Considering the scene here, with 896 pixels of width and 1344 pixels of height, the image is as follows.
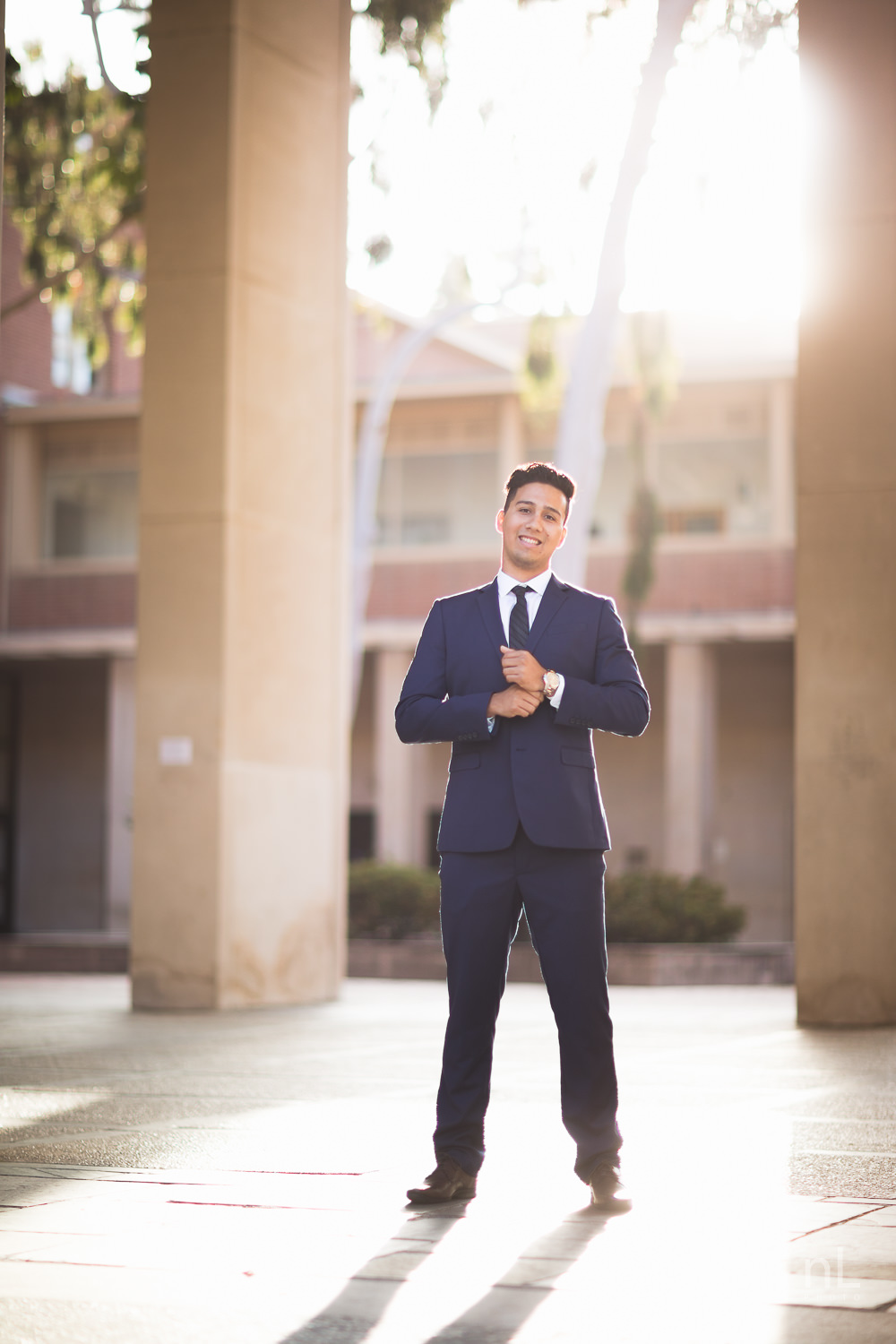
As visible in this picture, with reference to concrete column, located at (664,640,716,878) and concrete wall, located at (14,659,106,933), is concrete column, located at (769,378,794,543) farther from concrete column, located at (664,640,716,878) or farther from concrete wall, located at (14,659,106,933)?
concrete wall, located at (14,659,106,933)

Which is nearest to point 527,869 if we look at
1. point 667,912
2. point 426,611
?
point 667,912

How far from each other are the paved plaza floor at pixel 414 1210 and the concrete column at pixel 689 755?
19396 mm

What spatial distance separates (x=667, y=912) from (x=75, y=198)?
9.85m

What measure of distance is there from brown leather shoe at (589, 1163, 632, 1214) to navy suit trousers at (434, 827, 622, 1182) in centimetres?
16

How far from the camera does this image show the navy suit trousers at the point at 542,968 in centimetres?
507

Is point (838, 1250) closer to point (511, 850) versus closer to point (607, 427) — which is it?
point (511, 850)

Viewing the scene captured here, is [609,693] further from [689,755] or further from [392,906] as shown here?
[689,755]

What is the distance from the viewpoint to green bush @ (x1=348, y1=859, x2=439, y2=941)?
20.9 metres

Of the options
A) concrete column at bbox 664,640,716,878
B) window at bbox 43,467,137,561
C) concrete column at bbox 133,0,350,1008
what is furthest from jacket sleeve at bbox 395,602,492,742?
window at bbox 43,467,137,561

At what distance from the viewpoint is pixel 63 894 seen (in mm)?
34406

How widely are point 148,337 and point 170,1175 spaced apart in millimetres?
8385

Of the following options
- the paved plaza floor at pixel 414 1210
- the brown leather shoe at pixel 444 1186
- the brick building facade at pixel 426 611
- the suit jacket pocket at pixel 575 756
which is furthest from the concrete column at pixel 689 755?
the brown leather shoe at pixel 444 1186

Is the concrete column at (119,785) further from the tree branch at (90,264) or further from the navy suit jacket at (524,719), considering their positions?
the navy suit jacket at (524,719)

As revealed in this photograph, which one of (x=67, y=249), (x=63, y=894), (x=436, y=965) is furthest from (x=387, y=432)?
(x=436, y=965)
